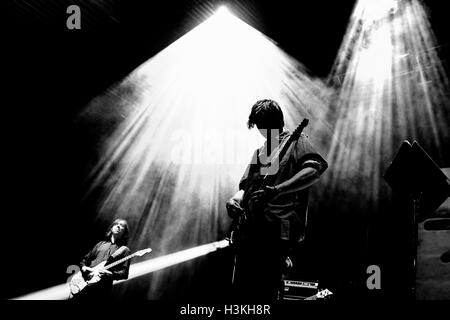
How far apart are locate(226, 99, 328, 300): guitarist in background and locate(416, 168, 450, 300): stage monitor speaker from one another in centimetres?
264

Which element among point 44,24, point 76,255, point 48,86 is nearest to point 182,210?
point 76,255

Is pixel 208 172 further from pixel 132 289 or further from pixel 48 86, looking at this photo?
pixel 48 86

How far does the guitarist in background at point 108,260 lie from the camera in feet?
13.6

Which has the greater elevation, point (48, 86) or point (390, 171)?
point (48, 86)

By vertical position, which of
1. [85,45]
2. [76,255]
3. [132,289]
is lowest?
[132,289]

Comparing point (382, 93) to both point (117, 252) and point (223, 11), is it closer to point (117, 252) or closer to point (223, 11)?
point (223, 11)

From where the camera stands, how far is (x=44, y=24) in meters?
3.89

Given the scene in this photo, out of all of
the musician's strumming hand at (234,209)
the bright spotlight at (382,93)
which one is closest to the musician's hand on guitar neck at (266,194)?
the musician's strumming hand at (234,209)

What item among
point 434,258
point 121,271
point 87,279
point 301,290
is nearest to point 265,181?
point 301,290

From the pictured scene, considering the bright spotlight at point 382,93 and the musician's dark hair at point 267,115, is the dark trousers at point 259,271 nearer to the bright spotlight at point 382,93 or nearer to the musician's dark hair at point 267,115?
the musician's dark hair at point 267,115

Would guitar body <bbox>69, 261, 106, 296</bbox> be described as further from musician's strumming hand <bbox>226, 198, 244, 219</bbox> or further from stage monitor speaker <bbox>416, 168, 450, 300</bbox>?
stage monitor speaker <bbox>416, 168, 450, 300</bbox>

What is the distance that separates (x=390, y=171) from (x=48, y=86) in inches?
167

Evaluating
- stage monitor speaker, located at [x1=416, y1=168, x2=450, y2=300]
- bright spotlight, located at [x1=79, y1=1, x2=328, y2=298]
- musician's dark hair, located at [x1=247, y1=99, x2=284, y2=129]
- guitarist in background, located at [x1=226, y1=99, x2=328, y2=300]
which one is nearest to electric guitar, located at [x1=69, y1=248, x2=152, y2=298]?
bright spotlight, located at [x1=79, y1=1, x2=328, y2=298]
